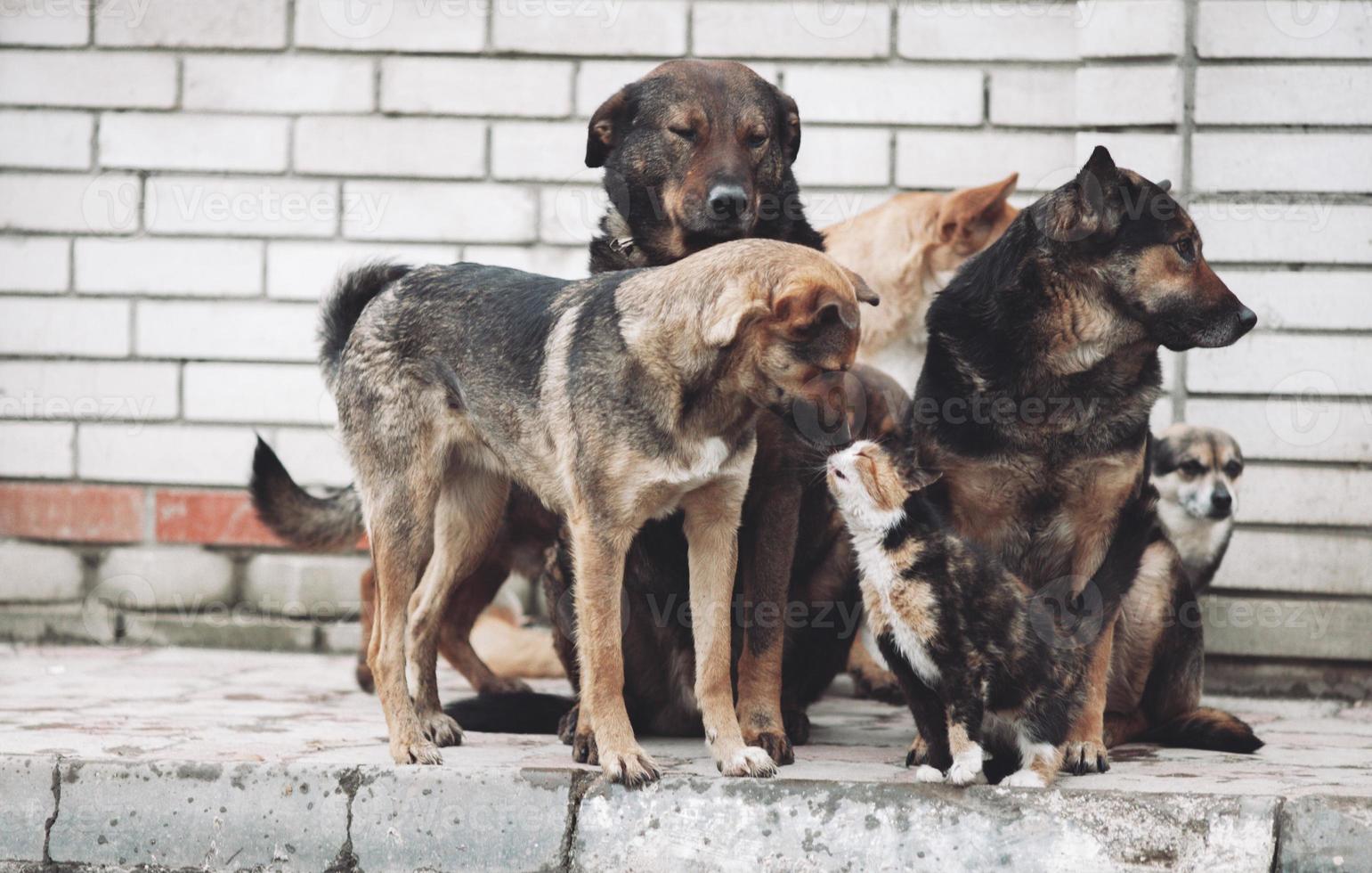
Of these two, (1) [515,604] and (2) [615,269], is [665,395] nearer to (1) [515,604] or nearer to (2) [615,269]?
(2) [615,269]

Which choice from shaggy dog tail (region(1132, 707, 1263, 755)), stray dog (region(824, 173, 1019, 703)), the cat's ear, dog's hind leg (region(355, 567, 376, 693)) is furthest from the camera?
stray dog (region(824, 173, 1019, 703))

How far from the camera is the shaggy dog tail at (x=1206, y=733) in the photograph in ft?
15.4

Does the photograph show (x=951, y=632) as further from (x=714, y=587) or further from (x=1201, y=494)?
(x=1201, y=494)

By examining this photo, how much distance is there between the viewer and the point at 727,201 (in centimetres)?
474

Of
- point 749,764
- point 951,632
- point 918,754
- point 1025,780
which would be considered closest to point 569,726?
point 749,764

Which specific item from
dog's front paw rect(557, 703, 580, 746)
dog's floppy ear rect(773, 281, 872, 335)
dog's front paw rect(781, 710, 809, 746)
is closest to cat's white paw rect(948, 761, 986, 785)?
dog's front paw rect(781, 710, 809, 746)

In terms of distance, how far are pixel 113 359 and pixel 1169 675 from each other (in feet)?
17.2

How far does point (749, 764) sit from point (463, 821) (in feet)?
2.56

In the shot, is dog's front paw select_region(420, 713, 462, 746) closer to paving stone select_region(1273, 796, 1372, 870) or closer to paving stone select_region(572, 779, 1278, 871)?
paving stone select_region(572, 779, 1278, 871)

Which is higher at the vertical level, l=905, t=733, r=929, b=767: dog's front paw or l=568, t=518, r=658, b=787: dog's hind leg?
l=568, t=518, r=658, b=787: dog's hind leg

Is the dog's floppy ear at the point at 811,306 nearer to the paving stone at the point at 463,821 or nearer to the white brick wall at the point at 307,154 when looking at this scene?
the paving stone at the point at 463,821

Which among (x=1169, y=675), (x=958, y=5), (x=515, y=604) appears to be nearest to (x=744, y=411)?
(x=1169, y=675)

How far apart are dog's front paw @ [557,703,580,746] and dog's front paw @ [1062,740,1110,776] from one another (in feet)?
4.90

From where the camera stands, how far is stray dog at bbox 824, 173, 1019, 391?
6621 millimetres
